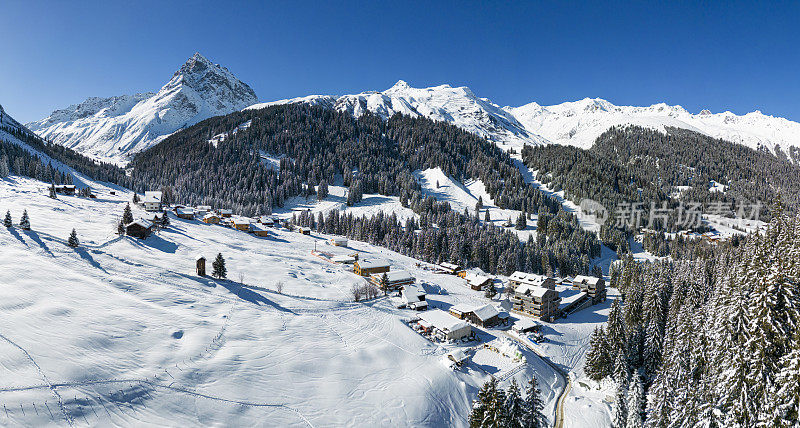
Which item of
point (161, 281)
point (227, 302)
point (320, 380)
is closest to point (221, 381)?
point (320, 380)

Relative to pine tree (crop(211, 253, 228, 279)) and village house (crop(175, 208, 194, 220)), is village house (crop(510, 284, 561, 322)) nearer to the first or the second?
pine tree (crop(211, 253, 228, 279))

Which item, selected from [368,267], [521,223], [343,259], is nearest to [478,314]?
[368,267]

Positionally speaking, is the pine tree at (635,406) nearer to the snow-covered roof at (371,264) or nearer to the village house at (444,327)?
the village house at (444,327)

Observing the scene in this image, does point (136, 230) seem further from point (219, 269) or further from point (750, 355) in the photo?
point (750, 355)

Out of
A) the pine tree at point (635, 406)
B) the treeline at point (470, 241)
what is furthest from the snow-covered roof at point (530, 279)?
the pine tree at point (635, 406)

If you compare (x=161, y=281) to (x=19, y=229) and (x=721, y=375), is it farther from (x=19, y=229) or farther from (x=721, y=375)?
(x=721, y=375)

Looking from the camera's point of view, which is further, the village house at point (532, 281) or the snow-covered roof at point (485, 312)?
the village house at point (532, 281)

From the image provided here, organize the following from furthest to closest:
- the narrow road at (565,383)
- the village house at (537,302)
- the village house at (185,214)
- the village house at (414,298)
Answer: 1. the village house at (185,214)
2. the village house at (537,302)
3. the village house at (414,298)
4. the narrow road at (565,383)

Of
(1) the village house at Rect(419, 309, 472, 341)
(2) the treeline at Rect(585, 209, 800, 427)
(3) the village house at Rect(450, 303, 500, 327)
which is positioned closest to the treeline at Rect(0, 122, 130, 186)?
(1) the village house at Rect(419, 309, 472, 341)
